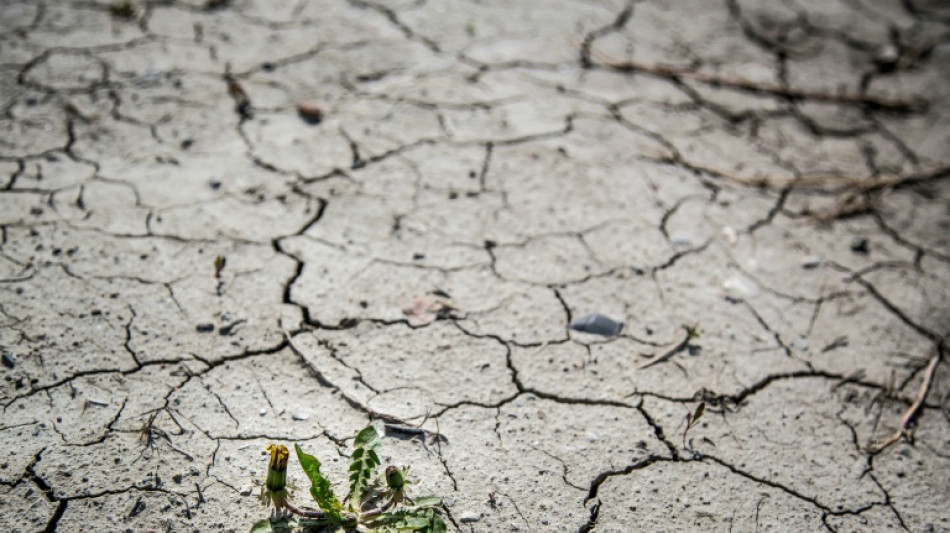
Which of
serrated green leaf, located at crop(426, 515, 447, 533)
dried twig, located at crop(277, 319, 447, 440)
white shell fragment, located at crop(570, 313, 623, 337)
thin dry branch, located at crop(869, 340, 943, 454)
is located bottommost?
thin dry branch, located at crop(869, 340, 943, 454)

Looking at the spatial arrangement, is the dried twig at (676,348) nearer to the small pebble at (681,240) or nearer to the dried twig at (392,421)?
the small pebble at (681,240)

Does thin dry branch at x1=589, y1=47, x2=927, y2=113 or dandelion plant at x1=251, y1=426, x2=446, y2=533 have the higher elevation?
thin dry branch at x1=589, y1=47, x2=927, y2=113

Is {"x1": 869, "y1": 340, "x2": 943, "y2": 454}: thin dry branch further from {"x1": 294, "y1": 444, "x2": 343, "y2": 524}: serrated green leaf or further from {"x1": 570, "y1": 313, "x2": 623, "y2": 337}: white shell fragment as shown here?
{"x1": 294, "y1": 444, "x2": 343, "y2": 524}: serrated green leaf

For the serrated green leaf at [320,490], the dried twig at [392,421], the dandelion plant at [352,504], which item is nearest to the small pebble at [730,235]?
the dried twig at [392,421]

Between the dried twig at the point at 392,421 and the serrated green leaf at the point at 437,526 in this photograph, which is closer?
the serrated green leaf at the point at 437,526

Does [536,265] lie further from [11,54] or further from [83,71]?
[11,54]

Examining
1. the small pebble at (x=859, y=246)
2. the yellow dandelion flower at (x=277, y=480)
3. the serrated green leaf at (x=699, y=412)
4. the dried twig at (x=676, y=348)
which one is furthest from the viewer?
the small pebble at (x=859, y=246)

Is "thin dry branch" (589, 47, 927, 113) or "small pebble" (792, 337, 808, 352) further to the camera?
"thin dry branch" (589, 47, 927, 113)

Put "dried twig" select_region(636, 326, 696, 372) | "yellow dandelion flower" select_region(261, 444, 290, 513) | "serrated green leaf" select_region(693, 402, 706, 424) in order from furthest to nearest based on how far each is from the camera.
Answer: "dried twig" select_region(636, 326, 696, 372), "serrated green leaf" select_region(693, 402, 706, 424), "yellow dandelion flower" select_region(261, 444, 290, 513)

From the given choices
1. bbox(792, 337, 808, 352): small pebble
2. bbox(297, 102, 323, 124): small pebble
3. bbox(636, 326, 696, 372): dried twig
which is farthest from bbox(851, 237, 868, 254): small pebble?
bbox(297, 102, 323, 124): small pebble
